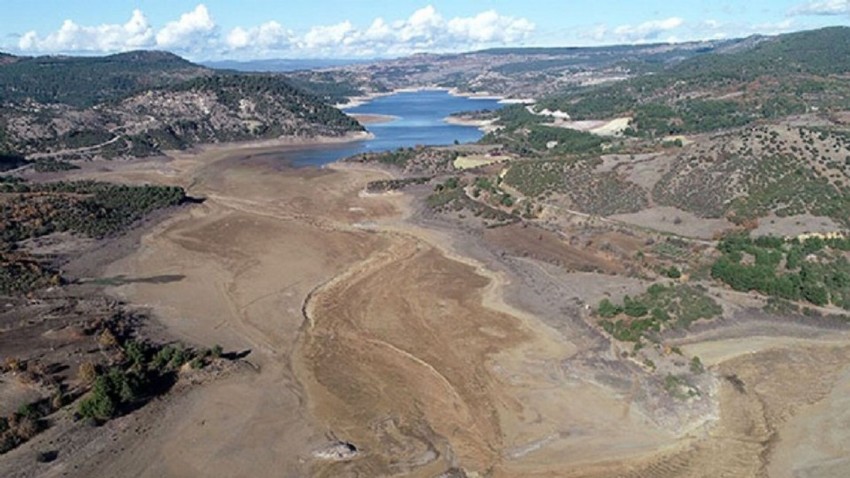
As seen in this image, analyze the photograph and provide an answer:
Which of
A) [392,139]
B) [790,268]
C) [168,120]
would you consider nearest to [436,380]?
[790,268]

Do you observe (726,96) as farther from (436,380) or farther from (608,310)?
(436,380)

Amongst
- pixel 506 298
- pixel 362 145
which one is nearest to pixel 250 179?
pixel 362 145

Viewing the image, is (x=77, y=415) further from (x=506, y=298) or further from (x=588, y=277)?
(x=588, y=277)

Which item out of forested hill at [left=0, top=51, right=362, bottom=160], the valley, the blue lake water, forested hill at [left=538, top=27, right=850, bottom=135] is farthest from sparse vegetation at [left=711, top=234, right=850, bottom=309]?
forested hill at [left=0, top=51, right=362, bottom=160]

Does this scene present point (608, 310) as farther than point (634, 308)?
Yes

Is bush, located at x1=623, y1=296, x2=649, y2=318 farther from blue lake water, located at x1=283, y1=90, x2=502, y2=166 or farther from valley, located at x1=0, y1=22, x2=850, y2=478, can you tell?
Result: blue lake water, located at x1=283, y1=90, x2=502, y2=166
